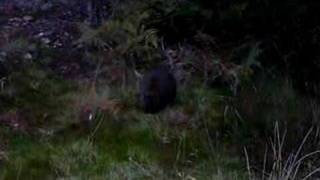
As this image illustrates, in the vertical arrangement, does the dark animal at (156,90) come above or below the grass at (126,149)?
above

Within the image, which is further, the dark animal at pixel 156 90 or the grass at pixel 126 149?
the dark animal at pixel 156 90

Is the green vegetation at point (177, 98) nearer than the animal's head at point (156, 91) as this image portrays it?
Yes

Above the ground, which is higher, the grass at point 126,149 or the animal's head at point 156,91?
the animal's head at point 156,91

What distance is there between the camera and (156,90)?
18.3 ft

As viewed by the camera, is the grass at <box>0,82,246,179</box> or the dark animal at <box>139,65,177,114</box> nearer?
the grass at <box>0,82,246,179</box>

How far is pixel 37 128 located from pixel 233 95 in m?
1.53

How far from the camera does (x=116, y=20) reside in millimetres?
5895

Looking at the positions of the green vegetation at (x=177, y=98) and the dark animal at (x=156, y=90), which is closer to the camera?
the green vegetation at (x=177, y=98)

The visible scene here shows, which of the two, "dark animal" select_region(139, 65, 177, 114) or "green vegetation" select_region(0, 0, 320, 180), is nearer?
"green vegetation" select_region(0, 0, 320, 180)

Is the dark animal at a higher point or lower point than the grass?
higher

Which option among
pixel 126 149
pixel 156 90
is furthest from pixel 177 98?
pixel 126 149

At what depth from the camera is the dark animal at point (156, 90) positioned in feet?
18.1

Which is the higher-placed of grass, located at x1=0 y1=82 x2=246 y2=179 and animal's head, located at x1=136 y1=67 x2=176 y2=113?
animal's head, located at x1=136 y1=67 x2=176 y2=113

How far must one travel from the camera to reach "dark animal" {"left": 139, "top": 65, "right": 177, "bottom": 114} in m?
5.52
